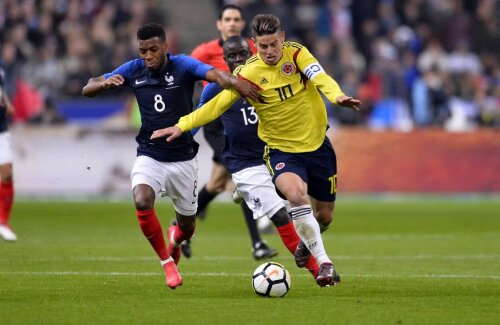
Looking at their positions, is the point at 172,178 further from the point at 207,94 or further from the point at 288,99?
the point at 288,99

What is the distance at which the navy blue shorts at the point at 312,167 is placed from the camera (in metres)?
10.1

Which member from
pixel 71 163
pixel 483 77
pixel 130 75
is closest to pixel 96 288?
pixel 130 75

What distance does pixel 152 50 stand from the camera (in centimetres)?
1020

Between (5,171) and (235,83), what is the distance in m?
6.45

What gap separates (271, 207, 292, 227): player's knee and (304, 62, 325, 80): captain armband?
1383 mm

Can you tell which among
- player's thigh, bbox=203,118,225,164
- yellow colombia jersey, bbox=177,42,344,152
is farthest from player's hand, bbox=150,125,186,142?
player's thigh, bbox=203,118,225,164

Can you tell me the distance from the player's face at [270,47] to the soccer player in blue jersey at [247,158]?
1.23 metres

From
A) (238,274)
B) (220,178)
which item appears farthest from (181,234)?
(220,178)

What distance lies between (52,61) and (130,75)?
1682 cm

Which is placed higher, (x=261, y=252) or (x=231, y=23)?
(x=231, y=23)

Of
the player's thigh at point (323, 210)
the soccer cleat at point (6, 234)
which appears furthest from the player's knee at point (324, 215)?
the soccer cleat at point (6, 234)

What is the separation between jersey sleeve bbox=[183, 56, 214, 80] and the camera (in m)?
10.2

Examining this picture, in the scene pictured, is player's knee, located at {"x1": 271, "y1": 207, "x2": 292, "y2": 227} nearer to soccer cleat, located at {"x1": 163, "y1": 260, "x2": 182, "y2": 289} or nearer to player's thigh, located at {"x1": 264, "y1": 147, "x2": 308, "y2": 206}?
player's thigh, located at {"x1": 264, "y1": 147, "x2": 308, "y2": 206}

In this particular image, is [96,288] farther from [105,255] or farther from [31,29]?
[31,29]
